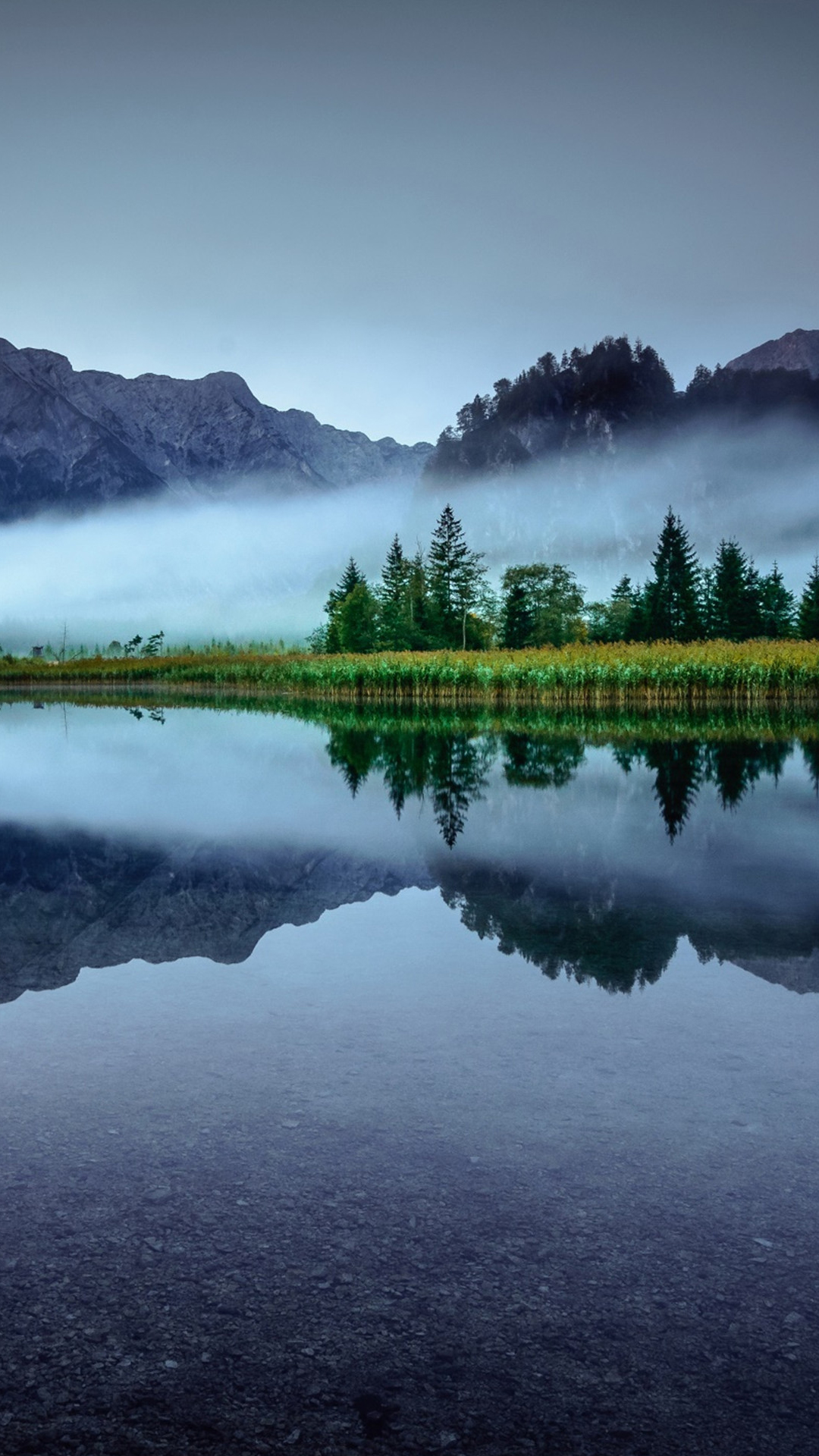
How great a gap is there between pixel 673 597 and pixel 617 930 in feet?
282

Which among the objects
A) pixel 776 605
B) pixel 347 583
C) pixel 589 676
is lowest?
pixel 589 676

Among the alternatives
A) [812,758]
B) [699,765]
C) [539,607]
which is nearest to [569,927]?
[699,765]

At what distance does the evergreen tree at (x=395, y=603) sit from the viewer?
91500mm

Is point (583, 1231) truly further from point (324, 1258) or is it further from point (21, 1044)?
point (21, 1044)

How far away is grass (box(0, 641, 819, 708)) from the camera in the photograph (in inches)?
1455

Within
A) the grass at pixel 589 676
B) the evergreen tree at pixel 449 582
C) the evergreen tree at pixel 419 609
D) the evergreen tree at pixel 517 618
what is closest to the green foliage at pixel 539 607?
the evergreen tree at pixel 517 618

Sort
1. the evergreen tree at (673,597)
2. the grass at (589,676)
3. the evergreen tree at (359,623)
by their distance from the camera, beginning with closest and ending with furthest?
the grass at (589,676), the evergreen tree at (673,597), the evergreen tree at (359,623)

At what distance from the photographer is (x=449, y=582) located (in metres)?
93.6

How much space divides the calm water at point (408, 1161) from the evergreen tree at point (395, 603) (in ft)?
265

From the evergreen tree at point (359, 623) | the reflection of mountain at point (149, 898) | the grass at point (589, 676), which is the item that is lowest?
the reflection of mountain at point (149, 898)

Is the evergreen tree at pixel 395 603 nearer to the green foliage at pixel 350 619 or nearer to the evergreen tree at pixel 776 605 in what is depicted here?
the green foliage at pixel 350 619

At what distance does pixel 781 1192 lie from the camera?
115 inches

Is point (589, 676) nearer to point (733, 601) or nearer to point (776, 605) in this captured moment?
point (733, 601)

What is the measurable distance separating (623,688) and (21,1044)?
3579 centimetres
